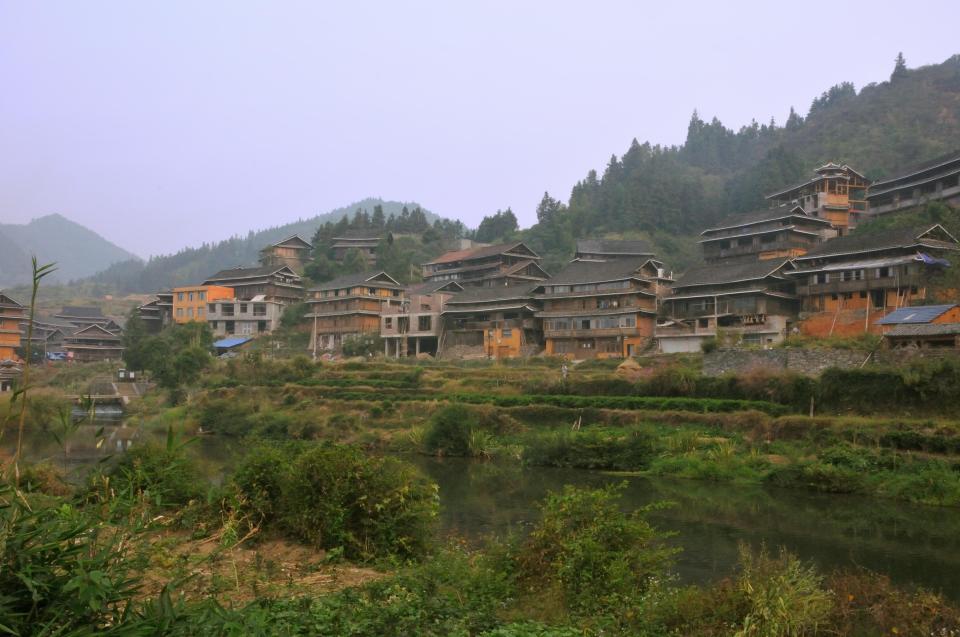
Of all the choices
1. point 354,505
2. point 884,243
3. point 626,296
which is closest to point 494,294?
point 626,296

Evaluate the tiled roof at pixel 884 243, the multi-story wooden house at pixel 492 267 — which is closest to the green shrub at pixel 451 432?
the tiled roof at pixel 884 243

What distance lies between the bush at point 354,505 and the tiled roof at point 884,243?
3789 cm

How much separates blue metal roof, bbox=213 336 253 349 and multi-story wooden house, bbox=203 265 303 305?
15.8 feet

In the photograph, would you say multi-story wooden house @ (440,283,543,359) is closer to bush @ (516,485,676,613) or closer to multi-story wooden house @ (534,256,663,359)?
multi-story wooden house @ (534,256,663,359)

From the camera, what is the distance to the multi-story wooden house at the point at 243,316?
68125 mm

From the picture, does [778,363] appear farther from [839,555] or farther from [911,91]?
[911,91]

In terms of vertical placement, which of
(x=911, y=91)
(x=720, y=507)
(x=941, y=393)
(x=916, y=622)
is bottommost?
(x=720, y=507)

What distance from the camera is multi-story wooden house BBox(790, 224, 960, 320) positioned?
40000mm

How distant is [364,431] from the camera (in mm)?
36844

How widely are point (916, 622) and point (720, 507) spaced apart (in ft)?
39.4

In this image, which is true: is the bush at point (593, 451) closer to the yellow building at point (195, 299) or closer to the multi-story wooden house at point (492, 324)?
the multi-story wooden house at point (492, 324)

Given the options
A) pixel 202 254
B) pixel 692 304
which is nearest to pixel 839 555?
pixel 692 304

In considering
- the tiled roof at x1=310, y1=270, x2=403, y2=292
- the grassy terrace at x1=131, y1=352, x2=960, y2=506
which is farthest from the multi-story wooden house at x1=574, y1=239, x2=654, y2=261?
the grassy terrace at x1=131, y1=352, x2=960, y2=506

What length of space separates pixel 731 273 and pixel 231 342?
4247 centimetres
